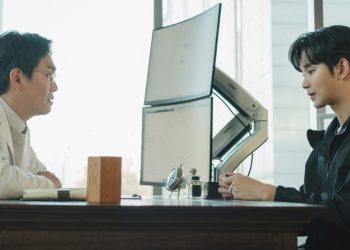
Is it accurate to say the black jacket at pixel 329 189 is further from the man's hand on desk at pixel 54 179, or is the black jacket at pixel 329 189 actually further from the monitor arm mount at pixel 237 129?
the man's hand on desk at pixel 54 179

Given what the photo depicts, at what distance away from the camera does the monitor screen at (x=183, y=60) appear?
1.98 meters

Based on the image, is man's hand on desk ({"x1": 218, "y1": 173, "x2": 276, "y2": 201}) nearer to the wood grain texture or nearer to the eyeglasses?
the wood grain texture

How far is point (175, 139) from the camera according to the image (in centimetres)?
207

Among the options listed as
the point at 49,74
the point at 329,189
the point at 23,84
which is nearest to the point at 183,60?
the point at 49,74

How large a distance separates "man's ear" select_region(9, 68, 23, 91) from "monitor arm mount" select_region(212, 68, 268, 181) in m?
0.77

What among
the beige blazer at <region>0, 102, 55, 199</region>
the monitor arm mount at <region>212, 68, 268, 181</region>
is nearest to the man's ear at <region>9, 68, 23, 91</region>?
the beige blazer at <region>0, 102, 55, 199</region>

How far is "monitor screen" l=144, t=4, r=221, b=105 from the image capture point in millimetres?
1978

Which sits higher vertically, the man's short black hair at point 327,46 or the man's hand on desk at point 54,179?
the man's short black hair at point 327,46

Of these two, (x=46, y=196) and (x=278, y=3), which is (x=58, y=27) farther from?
(x=46, y=196)
